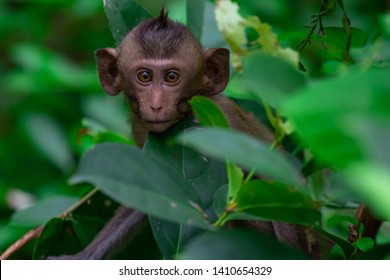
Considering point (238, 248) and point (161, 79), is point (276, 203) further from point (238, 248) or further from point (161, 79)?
point (161, 79)

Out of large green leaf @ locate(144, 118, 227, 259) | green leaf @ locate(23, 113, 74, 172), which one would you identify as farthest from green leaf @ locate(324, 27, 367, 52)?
green leaf @ locate(23, 113, 74, 172)

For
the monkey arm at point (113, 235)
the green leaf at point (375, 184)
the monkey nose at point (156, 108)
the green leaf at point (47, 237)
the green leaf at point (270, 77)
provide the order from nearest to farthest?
the green leaf at point (375, 184)
the green leaf at point (270, 77)
the green leaf at point (47, 237)
the monkey nose at point (156, 108)
the monkey arm at point (113, 235)

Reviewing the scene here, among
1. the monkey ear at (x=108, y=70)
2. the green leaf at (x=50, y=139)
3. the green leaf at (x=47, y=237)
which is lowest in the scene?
the green leaf at (x=50, y=139)

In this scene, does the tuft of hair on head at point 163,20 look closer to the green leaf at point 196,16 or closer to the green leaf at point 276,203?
the green leaf at point 196,16

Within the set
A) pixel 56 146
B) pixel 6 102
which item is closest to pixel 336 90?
pixel 56 146

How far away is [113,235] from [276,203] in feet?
5.45

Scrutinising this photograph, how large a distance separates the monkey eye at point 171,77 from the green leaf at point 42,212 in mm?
506

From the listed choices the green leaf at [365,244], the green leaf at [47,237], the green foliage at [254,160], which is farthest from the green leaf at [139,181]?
the green leaf at [47,237]

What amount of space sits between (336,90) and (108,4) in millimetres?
1563

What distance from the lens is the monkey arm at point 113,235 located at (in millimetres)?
2814

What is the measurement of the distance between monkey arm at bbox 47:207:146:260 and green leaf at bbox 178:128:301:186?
5.71ft

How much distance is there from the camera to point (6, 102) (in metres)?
6.19

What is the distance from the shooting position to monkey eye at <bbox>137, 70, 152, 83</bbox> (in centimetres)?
277

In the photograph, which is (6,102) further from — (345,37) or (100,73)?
(345,37)
